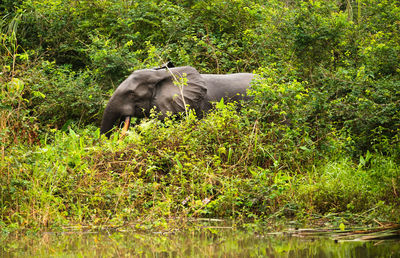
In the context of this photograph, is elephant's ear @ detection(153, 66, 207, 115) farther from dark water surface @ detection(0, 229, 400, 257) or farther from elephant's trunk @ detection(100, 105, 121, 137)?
dark water surface @ detection(0, 229, 400, 257)

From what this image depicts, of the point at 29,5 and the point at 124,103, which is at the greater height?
the point at 29,5

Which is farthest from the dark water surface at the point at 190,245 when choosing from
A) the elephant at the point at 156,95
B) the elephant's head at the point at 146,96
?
the elephant's head at the point at 146,96

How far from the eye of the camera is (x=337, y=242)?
13.7 feet

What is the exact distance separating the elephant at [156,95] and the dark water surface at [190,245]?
4.28m

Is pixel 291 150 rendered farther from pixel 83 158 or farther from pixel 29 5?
pixel 29 5

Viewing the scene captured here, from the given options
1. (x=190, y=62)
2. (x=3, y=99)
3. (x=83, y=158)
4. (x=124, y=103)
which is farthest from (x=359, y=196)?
(x=190, y=62)

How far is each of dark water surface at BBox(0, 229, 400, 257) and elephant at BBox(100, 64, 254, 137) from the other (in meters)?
4.28

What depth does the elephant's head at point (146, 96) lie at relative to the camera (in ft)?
30.2

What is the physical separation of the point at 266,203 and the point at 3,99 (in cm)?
303

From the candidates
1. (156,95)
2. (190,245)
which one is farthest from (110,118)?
(190,245)

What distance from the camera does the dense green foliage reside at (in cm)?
570

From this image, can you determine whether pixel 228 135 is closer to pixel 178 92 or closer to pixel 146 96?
pixel 178 92

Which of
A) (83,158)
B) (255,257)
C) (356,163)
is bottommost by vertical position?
(356,163)

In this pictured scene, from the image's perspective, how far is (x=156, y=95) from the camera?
31.0ft
